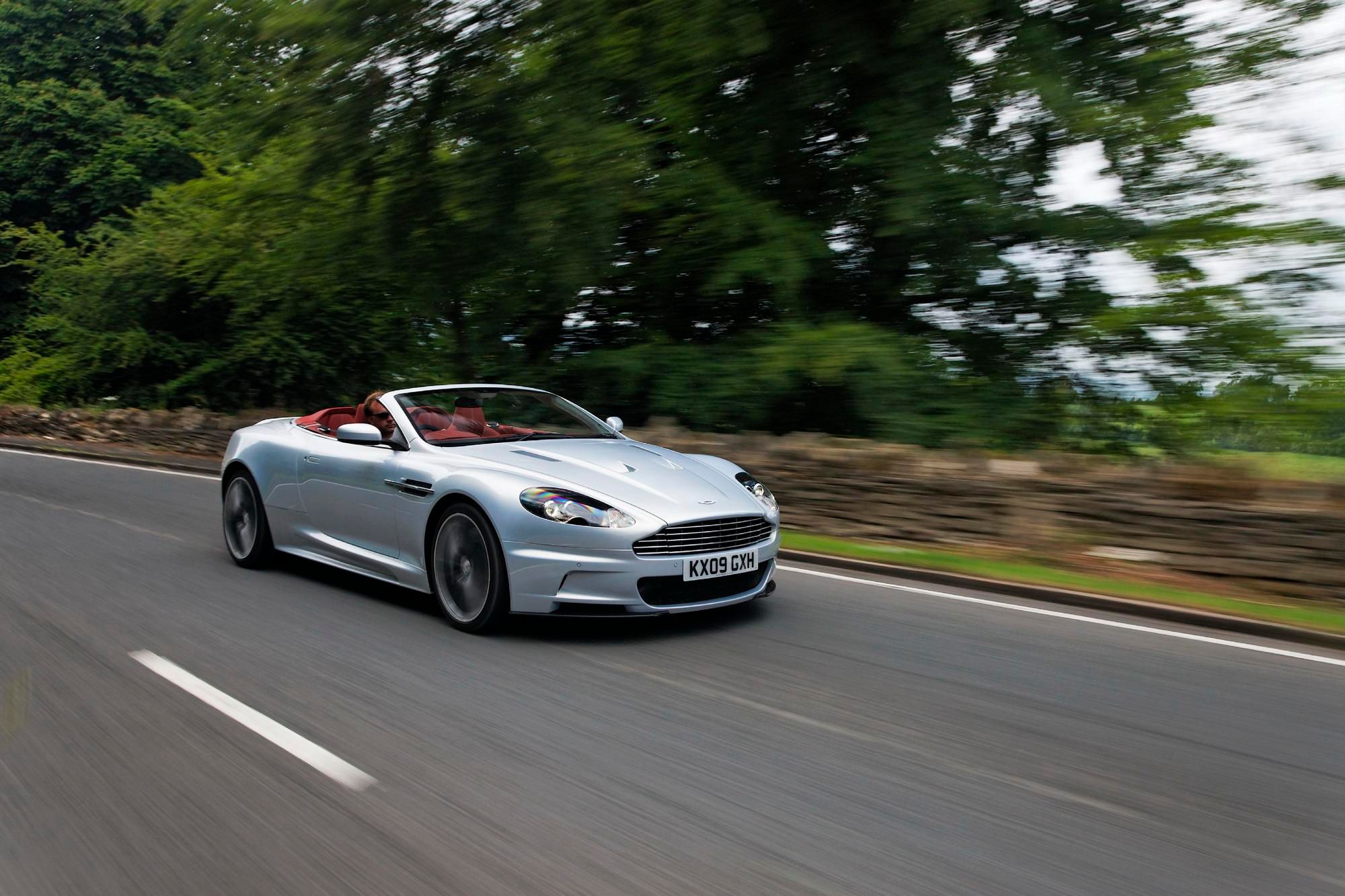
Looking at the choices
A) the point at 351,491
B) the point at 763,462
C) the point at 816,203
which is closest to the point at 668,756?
the point at 351,491

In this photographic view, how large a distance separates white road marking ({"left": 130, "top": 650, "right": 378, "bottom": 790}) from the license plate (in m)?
2.12

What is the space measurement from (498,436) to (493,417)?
0.20 meters

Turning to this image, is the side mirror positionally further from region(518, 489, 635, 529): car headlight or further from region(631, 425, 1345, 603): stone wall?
region(631, 425, 1345, 603): stone wall

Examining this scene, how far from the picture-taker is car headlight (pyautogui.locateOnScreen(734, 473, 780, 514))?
6570 millimetres

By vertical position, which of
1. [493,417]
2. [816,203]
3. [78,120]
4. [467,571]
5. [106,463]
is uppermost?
[78,120]

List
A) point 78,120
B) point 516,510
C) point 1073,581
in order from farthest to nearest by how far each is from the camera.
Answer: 1. point 78,120
2. point 1073,581
3. point 516,510

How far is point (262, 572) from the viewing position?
26.2ft

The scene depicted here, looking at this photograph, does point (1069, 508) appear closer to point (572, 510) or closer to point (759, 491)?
point (759, 491)

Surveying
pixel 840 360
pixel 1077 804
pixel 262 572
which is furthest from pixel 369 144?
pixel 1077 804

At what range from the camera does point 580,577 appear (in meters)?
5.65

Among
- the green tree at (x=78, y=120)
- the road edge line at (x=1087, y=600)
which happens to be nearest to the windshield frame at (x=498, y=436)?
the road edge line at (x=1087, y=600)

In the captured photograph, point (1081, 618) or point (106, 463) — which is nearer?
point (1081, 618)

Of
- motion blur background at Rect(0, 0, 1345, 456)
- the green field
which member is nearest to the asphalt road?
the green field

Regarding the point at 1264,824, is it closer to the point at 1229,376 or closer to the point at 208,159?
the point at 1229,376
